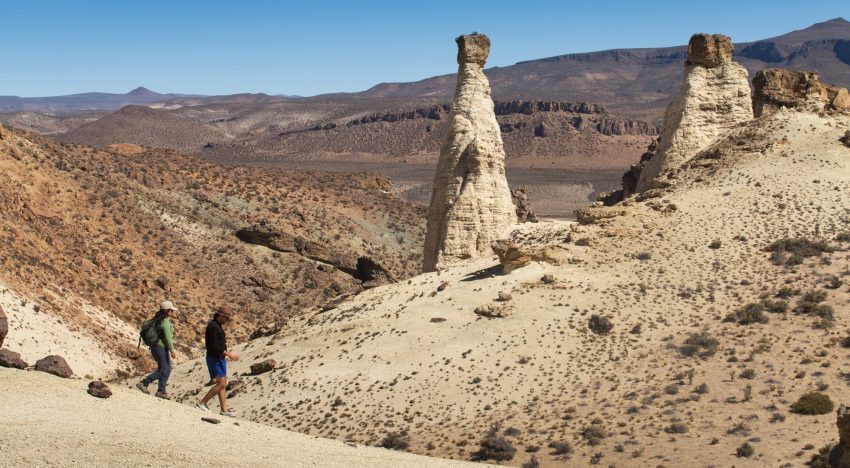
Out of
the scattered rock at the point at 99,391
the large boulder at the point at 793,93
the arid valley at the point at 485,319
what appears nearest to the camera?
the scattered rock at the point at 99,391

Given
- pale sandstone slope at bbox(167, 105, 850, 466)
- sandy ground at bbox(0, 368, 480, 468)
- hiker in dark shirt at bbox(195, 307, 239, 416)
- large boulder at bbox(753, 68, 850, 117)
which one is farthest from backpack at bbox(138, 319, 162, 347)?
large boulder at bbox(753, 68, 850, 117)

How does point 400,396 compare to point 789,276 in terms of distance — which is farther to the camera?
point 789,276

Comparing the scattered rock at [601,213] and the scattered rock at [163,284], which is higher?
the scattered rock at [601,213]

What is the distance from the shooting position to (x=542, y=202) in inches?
3947

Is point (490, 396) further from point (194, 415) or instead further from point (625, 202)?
point (625, 202)

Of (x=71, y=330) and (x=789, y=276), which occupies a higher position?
(x=789, y=276)

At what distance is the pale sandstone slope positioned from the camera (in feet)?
55.4

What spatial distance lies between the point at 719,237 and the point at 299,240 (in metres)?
24.1

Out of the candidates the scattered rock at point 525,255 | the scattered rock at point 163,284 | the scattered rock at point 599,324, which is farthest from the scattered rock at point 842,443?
the scattered rock at point 163,284

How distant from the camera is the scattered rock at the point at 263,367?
72.5 feet

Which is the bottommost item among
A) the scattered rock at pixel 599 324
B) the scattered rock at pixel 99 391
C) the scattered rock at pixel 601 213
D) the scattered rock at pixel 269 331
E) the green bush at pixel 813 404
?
the scattered rock at pixel 269 331

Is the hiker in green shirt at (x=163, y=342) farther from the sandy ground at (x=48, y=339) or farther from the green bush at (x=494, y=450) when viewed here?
the sandy ground at (x=48, y=339)

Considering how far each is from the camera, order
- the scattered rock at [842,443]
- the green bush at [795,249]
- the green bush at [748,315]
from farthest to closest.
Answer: the green bush at [795,249]
the green bush at [748,315]
the scattered rock at [842,443]

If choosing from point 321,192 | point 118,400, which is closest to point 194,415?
point 118,400
